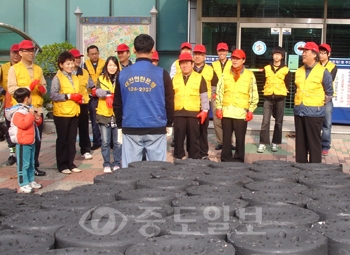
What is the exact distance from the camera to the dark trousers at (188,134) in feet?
26.6

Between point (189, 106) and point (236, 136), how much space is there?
866 mm

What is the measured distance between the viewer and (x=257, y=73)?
507 inches

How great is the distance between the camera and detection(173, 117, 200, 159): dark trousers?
8.12 m

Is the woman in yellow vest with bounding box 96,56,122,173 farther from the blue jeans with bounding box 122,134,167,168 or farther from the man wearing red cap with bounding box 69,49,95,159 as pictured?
the blue jeans with bounding box 122,134,167,168

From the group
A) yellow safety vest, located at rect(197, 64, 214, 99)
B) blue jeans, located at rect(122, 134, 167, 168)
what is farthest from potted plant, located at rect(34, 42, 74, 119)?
blue jeans, located at rect(122, 134, 167, 168)

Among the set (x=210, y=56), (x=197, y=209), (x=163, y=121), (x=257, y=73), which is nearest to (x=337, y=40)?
(x=257, y=73)

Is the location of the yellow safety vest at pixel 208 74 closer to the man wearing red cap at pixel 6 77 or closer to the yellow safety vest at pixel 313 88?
the yellow safety vest at pixel 313 88

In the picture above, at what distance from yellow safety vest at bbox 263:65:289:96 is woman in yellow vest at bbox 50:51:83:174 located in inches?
144

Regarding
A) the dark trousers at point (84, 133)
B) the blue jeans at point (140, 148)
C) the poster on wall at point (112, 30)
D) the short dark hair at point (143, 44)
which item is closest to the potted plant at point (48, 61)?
the poster on wall at point (112, 30)

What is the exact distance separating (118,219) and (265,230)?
2.65ft

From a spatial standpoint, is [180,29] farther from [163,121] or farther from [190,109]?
[163,121]

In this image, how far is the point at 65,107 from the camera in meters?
7.92

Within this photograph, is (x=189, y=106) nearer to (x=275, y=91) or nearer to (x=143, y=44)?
(x=275, y=91)

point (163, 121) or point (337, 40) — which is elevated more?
point (337, 40)
